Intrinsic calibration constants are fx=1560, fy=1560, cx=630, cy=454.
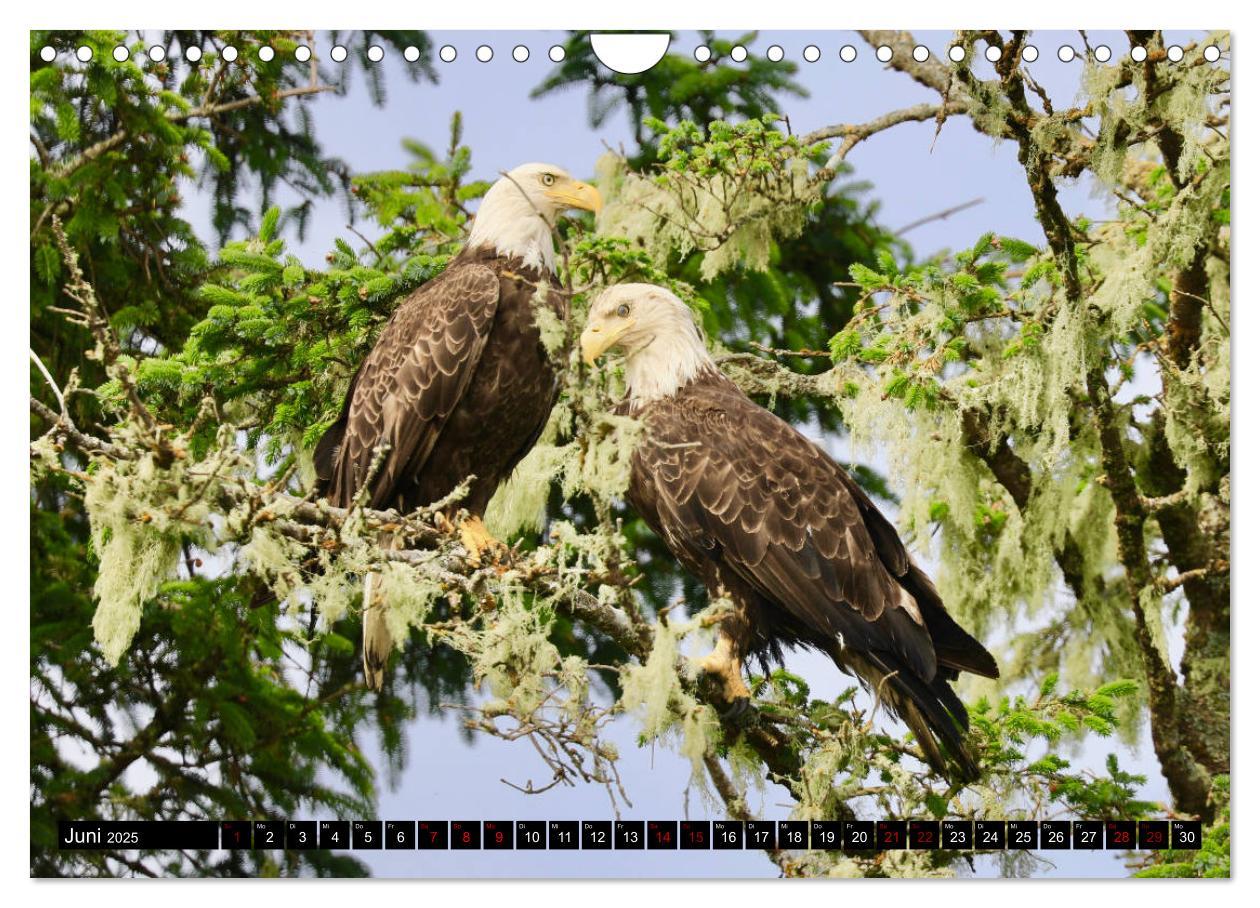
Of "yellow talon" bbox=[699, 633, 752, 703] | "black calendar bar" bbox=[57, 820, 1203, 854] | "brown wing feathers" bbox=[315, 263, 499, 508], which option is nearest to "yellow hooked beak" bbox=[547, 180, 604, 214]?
"brown wing feathers" bbox=[315, 263, 499, 508]

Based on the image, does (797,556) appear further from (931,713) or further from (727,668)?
(931,713)

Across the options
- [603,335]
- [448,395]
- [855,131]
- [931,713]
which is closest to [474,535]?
[448,395]

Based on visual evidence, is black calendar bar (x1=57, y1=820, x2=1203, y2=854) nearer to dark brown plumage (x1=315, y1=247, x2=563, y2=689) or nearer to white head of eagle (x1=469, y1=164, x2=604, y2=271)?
dark brown plumage (x1=315, y1=247, x2=563, y2=689)

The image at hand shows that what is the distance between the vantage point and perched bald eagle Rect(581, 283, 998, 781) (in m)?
4.66

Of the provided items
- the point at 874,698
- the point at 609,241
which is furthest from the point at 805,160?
the point at 874,698

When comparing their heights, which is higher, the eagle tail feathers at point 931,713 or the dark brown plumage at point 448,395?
the dark brown plumage at point 448,395

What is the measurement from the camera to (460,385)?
4992 millimetres

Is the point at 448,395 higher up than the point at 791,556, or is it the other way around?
the point at 448,395

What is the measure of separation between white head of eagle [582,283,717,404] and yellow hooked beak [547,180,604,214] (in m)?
0.30

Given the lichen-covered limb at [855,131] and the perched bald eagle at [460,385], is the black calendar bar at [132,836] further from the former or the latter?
the lichen-covered limb at [855,131]

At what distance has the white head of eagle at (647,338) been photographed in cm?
508

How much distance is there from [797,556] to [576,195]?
1476 millimetres

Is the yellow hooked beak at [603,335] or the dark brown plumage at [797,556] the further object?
the yellow hooked beak at [603,335]

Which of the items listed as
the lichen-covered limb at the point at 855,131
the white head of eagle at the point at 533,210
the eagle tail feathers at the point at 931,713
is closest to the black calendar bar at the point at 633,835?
the eagle tail feathers at the point at 931,713
